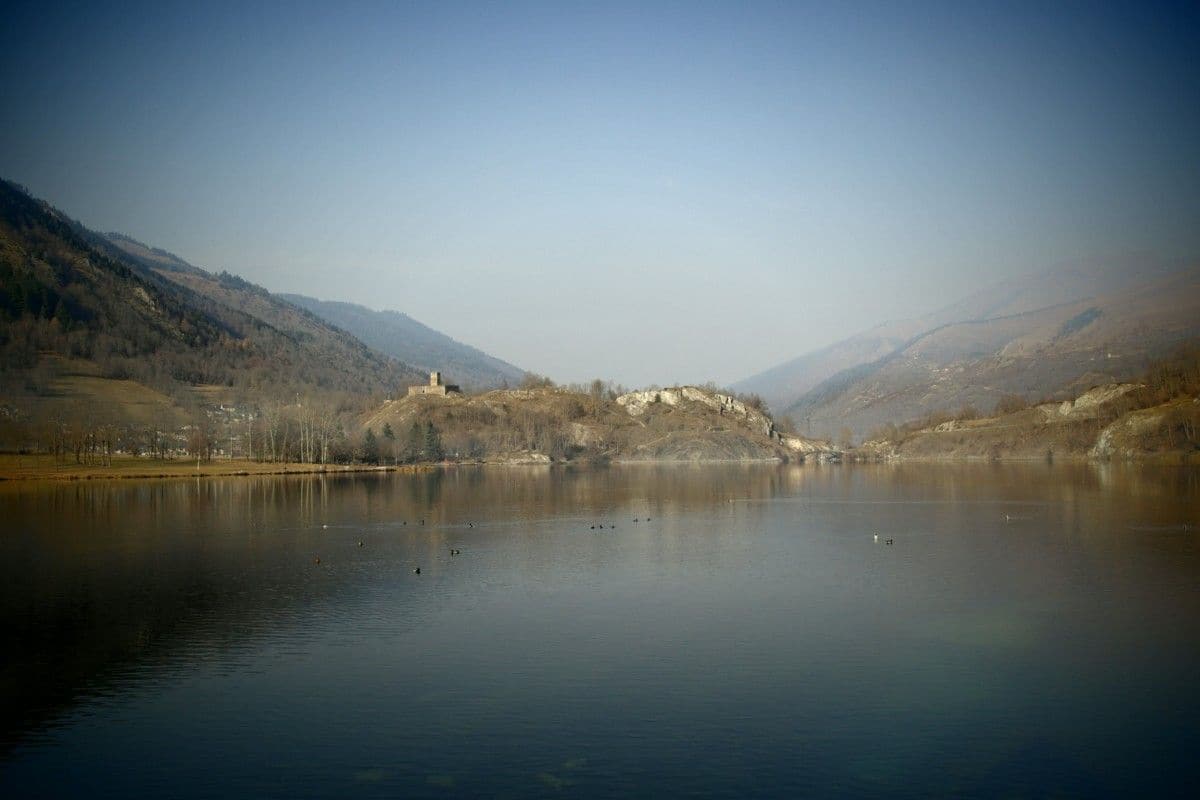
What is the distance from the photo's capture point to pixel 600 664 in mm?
29750

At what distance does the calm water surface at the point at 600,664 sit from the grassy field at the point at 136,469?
70.2 meters

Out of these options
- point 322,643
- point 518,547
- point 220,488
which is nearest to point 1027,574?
point 518,547

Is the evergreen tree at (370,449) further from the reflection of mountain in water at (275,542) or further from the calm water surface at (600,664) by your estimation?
the calm water surface at (600,664)

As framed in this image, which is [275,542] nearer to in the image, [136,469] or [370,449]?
[136,469]

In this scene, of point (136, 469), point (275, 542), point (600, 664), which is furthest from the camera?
point (136, 469)

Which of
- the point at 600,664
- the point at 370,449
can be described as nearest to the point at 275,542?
the point at 600,664

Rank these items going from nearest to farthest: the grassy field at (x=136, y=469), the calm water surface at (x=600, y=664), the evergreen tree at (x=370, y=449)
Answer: the calm water surface at (x=600, y=664), the grassy field at (x=136, y=469), the evergreen tree at (x=370, y=449)

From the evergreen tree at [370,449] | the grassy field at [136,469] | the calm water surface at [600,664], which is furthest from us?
the evergreen tree at [370,449]

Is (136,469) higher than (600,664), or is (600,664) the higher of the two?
(136,469)

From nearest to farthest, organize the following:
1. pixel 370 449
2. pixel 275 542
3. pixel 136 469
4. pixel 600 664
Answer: pixel 600 664, pixel 275 542, pixel 136 469, pixel 370 449

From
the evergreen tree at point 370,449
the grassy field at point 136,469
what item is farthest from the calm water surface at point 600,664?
the evergreen tree at point 370,449

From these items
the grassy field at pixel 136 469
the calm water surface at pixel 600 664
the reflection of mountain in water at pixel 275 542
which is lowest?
the calm water surface at pixel 600 664

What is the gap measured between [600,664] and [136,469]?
124073 millimetres

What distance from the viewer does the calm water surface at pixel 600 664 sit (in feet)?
69.7
